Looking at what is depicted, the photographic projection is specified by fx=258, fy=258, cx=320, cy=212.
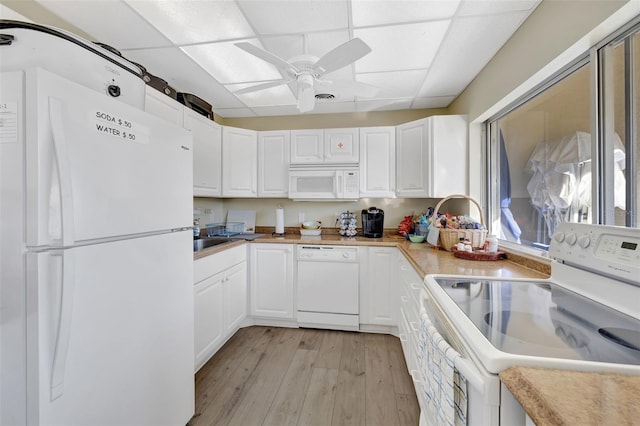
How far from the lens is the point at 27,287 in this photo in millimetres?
777

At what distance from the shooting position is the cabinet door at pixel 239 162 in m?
2.81

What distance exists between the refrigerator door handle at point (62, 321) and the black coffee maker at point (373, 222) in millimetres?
2436

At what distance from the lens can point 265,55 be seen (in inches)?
55.6

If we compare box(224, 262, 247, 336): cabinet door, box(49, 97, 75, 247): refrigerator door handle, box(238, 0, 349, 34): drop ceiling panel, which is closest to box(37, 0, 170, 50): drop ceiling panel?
box(238, 0, 349, 34): drop ceiling panel

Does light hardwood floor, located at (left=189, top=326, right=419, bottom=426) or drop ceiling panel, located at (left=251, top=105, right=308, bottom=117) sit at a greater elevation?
drop ceiling panel, located at (left=251, top=105, right=308, bottom=117)

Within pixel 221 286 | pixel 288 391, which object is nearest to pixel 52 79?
pixel 221 286

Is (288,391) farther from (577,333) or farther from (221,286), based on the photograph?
(577,333)

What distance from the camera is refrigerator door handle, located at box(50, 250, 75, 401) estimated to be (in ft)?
2.64

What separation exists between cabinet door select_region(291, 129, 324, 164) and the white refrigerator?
5.92 ft

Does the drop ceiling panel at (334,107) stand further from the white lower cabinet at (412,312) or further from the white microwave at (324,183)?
the white lower cabinet at (412,312)

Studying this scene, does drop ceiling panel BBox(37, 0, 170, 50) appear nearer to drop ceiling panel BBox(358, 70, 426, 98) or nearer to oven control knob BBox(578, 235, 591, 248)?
drop ceiling panel BBox(358, 70, 426, 98)

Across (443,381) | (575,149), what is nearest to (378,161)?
(575,149)

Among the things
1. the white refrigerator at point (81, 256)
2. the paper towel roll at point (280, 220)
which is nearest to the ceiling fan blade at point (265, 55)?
the white refrigerator at point (81, 256)

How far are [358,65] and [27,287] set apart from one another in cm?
223
